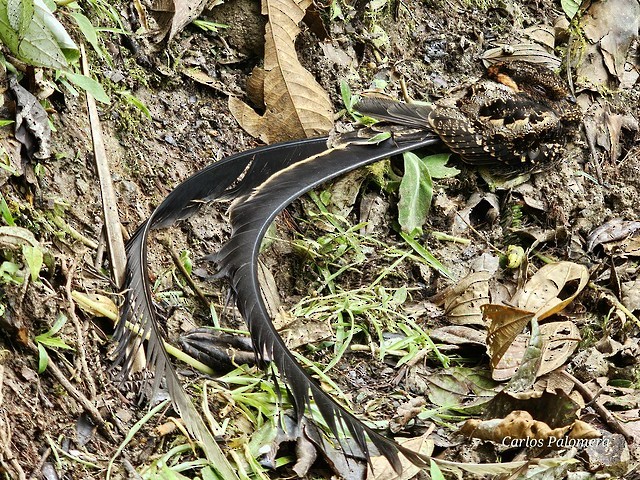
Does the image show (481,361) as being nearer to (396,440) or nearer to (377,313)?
(377,313)

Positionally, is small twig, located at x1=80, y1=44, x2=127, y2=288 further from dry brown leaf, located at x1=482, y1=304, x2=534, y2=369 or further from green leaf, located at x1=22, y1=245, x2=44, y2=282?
dry brown leaf, located at x1=482, y1=304, x2=534, y2=369

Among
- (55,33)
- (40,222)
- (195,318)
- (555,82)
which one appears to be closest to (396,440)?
(195,318)

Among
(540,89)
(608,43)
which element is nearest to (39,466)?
(540,89)

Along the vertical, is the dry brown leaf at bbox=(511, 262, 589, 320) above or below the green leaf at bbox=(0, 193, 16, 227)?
below

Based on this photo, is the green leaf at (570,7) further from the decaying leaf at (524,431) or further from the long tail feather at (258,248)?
the decaying leaf at (524,431)

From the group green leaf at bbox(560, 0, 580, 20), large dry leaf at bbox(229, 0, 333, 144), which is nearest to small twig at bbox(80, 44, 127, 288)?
large dry leaf at bbox(229, 0, 333, 144)

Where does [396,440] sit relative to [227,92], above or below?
below
